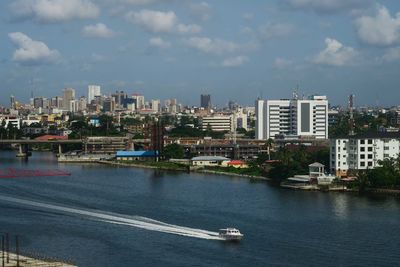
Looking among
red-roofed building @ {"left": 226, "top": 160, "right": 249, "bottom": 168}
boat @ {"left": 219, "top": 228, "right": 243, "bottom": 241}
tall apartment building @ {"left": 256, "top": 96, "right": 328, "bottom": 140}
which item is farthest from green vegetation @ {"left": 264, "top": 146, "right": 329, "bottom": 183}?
tall apartment building @ {"left": 256, "top": 96, "right": 328, "bottom": 140}

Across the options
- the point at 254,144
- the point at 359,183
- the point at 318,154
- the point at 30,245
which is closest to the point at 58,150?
the point at 254,144

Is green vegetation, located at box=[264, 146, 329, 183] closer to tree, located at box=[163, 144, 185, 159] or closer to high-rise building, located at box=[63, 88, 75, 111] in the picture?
tree, located at box=[163, 144, 185, 159]

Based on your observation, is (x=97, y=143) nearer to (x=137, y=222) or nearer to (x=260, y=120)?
(x=260, y=120)

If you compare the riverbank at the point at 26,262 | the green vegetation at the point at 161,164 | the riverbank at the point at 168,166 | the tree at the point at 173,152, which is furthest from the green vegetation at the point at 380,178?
the tree at the point at 173,152

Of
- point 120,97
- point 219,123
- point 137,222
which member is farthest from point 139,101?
point 137,222

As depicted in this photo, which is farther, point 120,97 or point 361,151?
→ point 120,97

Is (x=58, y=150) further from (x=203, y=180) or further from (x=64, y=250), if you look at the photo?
(x=64, y=250)
